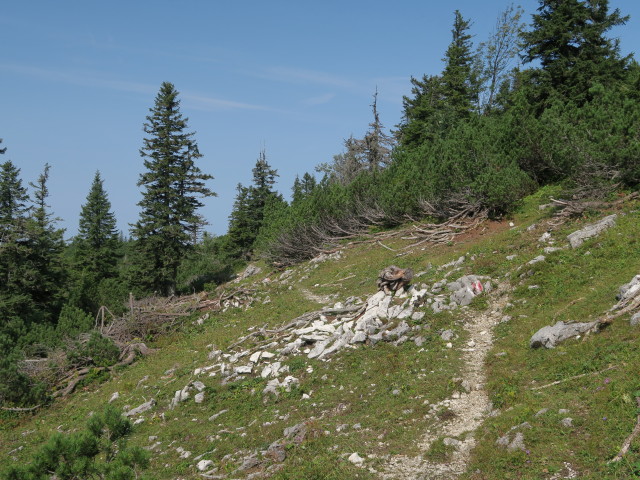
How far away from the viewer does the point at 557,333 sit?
9.07 meters

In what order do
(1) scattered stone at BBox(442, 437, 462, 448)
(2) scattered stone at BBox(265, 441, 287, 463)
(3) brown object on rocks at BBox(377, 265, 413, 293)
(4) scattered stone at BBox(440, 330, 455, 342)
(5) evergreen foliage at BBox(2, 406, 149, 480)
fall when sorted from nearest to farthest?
1. (5) evergreen foliage at BBox(2, 406, 149, 480)
2. (1) scattered stone at BBox(442, 437, 462, 448)
3. (2) scattered stone at BBox(265, 441, 287, 463)
4. (4) scattered stone at BBox(440, 330, 455, 342)
5. (3) brown object on rocks at BBox(377, 265, 413, 293)

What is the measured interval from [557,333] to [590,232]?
5.21 metres

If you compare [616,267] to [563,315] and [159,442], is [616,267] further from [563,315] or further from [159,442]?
[159,442]

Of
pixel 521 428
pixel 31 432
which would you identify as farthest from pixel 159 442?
pixel 521 428

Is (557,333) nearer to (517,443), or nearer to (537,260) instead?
(517,443)

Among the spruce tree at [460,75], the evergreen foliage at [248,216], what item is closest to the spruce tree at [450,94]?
the spruce tree at [460,75]

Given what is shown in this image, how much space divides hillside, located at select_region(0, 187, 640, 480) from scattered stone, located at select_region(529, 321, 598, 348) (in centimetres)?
15

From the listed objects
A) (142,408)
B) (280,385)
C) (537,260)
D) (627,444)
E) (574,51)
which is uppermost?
(574,51)

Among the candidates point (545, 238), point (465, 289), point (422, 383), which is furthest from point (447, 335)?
point (545, 238)

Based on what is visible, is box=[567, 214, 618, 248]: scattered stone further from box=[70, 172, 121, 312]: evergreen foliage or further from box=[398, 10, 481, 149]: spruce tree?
box=[70, 172, 121, 312]: evergreen foliage

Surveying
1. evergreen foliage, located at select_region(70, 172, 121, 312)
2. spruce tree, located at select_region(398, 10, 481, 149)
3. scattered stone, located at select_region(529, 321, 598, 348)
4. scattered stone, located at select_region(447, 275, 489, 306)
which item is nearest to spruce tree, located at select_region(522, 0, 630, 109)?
spruce tree, located at select_region(398, 10, 481, 149)

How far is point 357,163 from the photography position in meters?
50.7

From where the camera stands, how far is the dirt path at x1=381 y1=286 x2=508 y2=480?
6762 millimetres

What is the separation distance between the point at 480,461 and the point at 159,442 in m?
7.23
